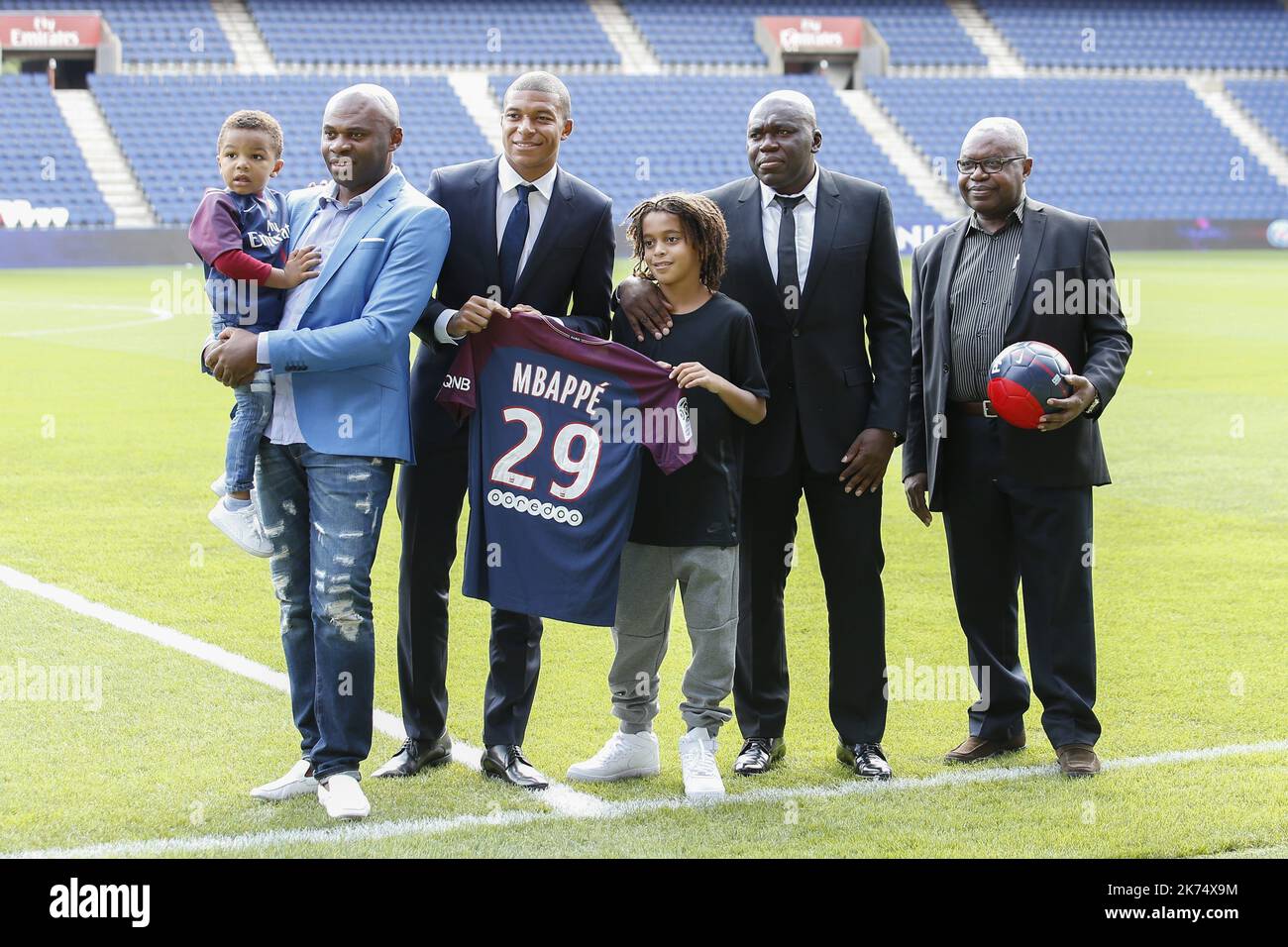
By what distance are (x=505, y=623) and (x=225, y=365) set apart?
1264mm

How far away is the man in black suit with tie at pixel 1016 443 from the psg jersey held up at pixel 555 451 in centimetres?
106

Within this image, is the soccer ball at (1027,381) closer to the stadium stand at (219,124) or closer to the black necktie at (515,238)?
the black necktie at (515,238)

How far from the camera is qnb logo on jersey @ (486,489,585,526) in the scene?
15.0 feet

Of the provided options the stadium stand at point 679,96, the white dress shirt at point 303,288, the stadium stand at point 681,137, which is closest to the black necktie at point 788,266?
the white dress shirt at point 303,288

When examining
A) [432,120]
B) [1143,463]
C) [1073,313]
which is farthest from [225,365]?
[432,120]

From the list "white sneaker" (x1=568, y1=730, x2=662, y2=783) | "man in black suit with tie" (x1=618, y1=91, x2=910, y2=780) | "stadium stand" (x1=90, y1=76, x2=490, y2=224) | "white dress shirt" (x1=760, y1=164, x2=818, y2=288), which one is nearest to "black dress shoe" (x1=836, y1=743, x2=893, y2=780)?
"man in black suit with tie" (x1=618, y1=91, x2=910, y2=780)

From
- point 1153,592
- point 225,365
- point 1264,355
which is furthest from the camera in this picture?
point 1264,355

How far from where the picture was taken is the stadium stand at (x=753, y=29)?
137ft

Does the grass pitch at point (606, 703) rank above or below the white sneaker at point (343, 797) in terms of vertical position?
below

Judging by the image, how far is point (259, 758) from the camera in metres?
4.82

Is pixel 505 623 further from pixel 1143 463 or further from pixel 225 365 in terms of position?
pixel 1143 463

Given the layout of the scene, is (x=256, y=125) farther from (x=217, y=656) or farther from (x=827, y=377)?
(x=217, y=656)

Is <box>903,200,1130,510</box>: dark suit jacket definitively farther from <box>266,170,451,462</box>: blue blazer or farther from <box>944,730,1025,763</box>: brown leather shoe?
<box>266,170,451,462</box>: blue blazer

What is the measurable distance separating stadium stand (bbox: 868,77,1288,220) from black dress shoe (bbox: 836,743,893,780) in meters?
34.0
